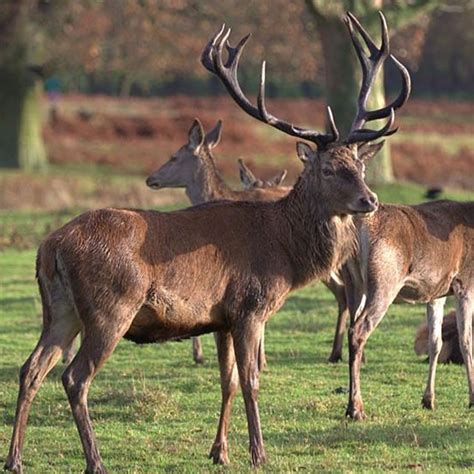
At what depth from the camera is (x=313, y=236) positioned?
28.9ft

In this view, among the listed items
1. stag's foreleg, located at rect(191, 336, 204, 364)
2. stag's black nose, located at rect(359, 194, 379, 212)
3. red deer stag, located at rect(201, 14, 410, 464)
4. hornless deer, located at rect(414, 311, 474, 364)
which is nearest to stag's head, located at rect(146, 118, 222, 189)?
stag's foreleg, located at rect(191, 336, 204, 364)

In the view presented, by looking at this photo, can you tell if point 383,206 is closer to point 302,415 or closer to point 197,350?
point 302,415

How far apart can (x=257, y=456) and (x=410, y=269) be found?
233 centimetres

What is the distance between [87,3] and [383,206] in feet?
73.0

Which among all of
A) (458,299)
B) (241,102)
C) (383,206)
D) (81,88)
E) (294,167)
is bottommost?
(81,88)

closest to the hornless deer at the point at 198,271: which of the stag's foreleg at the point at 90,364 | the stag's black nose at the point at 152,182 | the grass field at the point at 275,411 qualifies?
the stag's foreleg at the point at 90,364

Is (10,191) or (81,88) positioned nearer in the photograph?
(10,191)

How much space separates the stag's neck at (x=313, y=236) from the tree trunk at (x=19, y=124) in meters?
25.6

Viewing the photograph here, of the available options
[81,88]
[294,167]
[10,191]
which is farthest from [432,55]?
[10,191]

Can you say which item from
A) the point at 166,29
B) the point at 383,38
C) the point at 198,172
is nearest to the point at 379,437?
the point at 383,38

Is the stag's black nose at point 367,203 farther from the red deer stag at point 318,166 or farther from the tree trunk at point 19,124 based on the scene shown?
the tree trunk at point 19,124

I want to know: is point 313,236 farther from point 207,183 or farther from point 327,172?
point 207,183

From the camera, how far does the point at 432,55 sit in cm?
7638

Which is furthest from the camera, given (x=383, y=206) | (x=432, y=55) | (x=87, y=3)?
(x=432, y=55)
